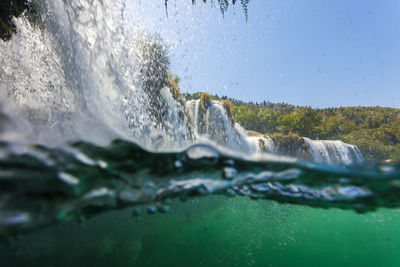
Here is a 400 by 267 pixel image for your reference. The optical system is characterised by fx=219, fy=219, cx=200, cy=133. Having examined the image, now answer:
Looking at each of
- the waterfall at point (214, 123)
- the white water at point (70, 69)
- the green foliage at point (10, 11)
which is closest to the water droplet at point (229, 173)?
the white water at point (70, 69)

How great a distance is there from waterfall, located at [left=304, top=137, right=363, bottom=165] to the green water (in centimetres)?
404

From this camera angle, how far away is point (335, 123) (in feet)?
62.5

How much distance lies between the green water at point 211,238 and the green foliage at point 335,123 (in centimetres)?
626

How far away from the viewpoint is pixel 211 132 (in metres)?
11.3

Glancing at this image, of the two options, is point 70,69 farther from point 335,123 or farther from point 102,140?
point 335,123

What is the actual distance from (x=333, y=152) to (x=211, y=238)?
9.69m

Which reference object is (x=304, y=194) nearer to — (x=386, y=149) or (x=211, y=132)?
(x=211, y=132)

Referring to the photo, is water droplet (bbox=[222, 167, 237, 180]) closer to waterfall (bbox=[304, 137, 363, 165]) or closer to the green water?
the green water

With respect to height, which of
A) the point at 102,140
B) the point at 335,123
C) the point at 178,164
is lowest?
the point at 178,164

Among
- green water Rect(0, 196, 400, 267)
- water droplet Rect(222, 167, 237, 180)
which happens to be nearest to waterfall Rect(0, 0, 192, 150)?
water droplet Rect(222, 167, 237, 180)

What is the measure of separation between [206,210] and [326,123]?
16.3 meters

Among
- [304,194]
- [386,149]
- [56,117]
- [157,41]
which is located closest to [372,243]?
[386,149]

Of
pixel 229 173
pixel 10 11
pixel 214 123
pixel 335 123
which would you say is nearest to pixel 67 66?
pixel 10 11

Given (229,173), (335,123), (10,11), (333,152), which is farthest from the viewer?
(335,123)
